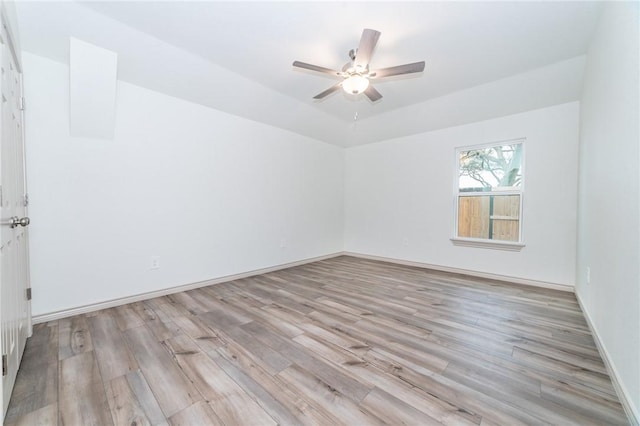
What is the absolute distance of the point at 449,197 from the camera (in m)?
4.11

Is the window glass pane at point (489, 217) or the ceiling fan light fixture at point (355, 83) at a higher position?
the ceiling fan light fixture at point (355, 83)

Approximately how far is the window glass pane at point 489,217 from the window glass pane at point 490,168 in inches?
6.7

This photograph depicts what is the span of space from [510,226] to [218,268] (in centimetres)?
413

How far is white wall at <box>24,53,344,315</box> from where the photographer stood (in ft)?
7.48

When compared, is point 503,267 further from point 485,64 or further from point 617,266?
point 485,64

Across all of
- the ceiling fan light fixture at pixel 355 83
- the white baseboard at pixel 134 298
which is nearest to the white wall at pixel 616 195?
the ceiling fan light fixture at pixel 355 83

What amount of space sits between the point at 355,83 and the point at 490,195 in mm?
2826

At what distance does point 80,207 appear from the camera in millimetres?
2443

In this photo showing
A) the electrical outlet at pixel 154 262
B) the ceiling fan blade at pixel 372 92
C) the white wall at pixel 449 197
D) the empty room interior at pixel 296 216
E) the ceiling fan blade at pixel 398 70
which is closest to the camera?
the empty room interior at pixel 296 216

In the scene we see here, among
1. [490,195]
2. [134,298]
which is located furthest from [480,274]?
[134,298]

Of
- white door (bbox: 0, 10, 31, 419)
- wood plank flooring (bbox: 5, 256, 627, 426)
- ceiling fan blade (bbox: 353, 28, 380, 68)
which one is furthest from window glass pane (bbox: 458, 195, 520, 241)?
white door (bbox: 0, 10, 31, 419)

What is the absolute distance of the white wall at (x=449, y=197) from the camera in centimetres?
321

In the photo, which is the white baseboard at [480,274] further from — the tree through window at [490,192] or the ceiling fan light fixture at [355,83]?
the ceiling fan light fixture at [355,83]

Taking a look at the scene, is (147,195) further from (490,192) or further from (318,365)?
(490,192)
